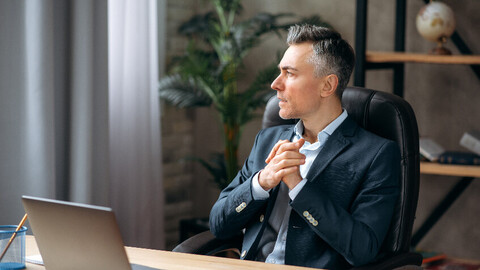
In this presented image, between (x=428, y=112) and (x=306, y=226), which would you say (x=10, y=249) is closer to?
(x=306, y=226)

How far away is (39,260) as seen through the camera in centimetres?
140

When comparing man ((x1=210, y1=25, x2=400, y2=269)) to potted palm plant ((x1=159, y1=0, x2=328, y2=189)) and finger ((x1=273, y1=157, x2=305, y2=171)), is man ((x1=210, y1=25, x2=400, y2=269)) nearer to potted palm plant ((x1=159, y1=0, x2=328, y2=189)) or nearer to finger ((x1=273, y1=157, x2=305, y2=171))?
finger ((x1=273, y1=157, x2=305, y2=171))

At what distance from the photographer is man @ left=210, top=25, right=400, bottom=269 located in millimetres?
1584

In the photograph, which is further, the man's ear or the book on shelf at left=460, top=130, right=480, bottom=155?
the book on shelf at left=460, top=130, right=480, bottom=155

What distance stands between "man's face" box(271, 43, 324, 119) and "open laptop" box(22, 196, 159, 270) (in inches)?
30.0

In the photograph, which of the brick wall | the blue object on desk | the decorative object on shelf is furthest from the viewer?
the brick wall

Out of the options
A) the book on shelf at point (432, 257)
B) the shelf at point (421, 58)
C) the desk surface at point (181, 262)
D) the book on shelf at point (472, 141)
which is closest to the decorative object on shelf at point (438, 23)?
the shelf at point (421, 58)

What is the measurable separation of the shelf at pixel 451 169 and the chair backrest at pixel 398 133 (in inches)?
39.0

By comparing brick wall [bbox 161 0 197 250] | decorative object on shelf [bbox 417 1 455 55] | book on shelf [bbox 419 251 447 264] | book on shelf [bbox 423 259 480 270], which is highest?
decorative object on shelf [bbox 417 1 455 55]

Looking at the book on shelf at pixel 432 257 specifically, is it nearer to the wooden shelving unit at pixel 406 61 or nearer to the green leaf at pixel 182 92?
the wooden shelving unit at pixel 406 61

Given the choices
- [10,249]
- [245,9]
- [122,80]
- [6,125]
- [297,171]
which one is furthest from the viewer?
[245,9]

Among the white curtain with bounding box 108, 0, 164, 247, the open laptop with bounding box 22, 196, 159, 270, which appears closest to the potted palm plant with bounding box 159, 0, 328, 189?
the white curtain with bounding box 108, 0, 164, 247

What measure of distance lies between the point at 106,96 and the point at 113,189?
506 millimetres

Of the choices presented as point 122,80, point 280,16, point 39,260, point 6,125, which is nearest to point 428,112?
point 280,16
